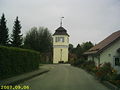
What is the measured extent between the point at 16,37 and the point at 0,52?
4392 cm

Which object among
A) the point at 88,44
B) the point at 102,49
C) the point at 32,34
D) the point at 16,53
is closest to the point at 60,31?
the point at 32,34

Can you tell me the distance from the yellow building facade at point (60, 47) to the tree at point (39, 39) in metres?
2.71

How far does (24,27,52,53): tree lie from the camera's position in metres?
71.4

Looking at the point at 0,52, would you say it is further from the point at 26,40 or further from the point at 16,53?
the point at 26,40

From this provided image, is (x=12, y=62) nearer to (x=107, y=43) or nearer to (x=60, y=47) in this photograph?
(x=107, y=43)

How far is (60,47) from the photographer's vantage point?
74.1 m

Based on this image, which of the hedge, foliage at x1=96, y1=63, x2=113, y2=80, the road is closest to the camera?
the road

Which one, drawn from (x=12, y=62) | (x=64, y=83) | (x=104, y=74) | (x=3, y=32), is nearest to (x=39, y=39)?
(x=3, y=32)

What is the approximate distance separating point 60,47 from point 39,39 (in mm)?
8045

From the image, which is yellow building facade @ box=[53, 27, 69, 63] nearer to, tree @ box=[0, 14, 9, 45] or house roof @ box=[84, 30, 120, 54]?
tree @ box=[0, 14, 9, 45]

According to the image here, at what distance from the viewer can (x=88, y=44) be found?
50.1 m

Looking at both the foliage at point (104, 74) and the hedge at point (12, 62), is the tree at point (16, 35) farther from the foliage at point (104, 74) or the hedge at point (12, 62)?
the foliage at point (104, 74)

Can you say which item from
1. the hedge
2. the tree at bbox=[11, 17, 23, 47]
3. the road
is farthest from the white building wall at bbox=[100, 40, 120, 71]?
the tree at bbox=[11, 17, 23, 47]

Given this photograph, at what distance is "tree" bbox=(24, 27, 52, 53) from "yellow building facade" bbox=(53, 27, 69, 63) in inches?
107
